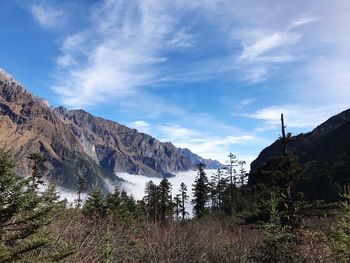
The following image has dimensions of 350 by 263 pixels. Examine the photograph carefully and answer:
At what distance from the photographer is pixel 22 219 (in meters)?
8.59

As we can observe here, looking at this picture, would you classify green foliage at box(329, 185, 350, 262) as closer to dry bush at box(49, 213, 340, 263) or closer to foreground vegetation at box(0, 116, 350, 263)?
foreground vegetation at box(0, 116, 350, 263)

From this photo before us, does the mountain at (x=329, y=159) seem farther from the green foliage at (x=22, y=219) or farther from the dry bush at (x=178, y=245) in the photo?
the green foliage at (x=22, y=219)

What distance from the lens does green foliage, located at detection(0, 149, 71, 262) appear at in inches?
319

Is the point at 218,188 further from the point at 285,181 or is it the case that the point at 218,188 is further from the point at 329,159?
the point at 285,181

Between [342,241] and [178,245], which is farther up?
[342,241]

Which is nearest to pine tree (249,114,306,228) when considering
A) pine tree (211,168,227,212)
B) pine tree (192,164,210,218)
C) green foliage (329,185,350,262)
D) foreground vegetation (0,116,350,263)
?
foreground vegetation (0,116,350,263)

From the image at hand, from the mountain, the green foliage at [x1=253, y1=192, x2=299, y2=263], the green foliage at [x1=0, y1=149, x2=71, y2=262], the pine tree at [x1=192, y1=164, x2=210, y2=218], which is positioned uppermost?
the mountain

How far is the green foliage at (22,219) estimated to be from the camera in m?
8.11

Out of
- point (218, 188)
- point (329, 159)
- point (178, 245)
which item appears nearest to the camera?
point (178, 245)

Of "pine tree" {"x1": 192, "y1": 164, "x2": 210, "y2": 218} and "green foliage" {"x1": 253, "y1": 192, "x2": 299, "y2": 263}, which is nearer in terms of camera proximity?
"green foliage" {"x1": 253, "y1": 192, "x2": 299, "y2": 263}

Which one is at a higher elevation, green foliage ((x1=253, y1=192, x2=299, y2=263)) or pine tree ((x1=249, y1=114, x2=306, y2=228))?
pine tree ((x1=249, y1=114, x2=306, y2=228))

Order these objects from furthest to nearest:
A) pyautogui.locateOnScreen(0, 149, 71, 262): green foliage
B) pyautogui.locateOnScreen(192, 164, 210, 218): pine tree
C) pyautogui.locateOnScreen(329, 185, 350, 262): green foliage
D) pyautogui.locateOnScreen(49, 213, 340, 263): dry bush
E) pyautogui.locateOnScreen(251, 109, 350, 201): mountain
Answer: pyautogui.locateOnScreen(251, 109, 350, 201): mountain, pyautogui.locateOnScreen(192, 164, 210, 218): pine tree, pyautogui.locateOnScreen(49, 213, 340, 263): dry bush, pyautogui.locateOnScreen(329, 185, 350, 262): green foliage, pyautogui.locateOnScreen(0, 149, 71, 262): green foliage

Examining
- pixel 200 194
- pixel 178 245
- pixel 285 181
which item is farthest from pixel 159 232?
pixel 200 194

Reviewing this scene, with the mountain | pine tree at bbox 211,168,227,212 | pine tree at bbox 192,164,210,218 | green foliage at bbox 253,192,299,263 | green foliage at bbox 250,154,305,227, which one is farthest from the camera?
the mountain
